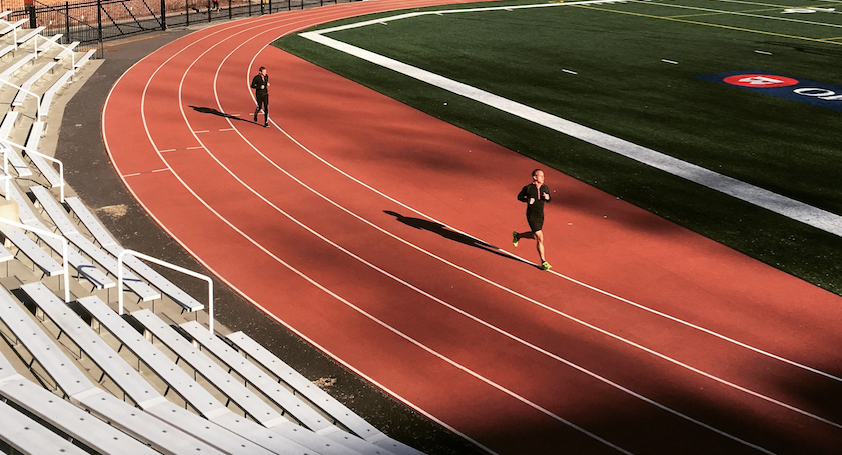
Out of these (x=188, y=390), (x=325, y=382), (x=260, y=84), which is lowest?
(x=325, y=382)

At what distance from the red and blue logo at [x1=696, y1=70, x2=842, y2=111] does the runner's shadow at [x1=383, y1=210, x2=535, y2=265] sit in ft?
52.2

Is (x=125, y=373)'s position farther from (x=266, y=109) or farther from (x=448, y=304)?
(x=266, y=109)

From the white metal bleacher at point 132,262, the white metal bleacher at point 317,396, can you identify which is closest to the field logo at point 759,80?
the white metal bleacher at point 132,262

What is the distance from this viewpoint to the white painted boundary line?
17000mm

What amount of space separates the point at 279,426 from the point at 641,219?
33.7 feet

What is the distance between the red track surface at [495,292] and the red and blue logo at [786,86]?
461 inches

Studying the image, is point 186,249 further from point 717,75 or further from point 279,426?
point 717,75

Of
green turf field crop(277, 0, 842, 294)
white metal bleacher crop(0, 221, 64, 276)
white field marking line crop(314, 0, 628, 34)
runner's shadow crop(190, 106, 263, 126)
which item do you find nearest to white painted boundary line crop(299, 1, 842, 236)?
green turf field crop(277, 0, 842, 294)

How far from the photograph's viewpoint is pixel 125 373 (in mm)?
8719

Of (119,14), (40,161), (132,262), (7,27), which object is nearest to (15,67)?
(7,27)

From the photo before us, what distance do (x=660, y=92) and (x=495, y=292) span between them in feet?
53.8

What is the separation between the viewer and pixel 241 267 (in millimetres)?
14094

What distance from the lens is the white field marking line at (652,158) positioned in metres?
17.0

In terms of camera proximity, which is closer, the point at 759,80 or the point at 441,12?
the point at 759,80
